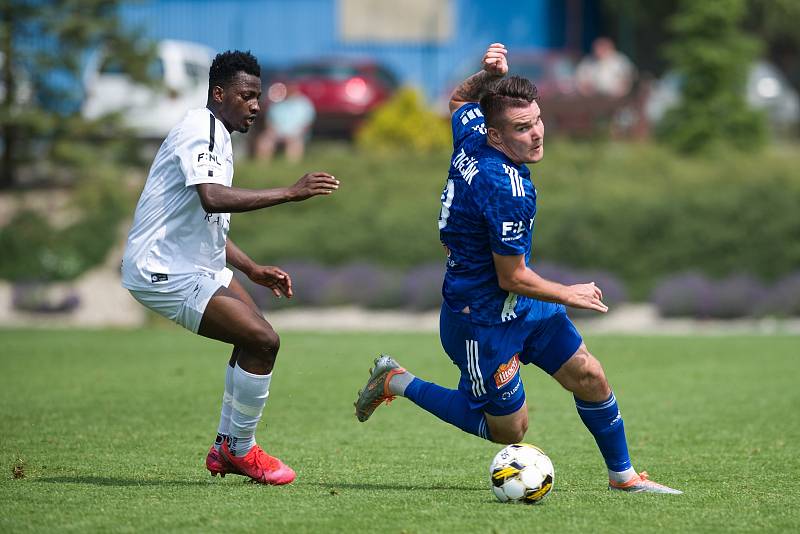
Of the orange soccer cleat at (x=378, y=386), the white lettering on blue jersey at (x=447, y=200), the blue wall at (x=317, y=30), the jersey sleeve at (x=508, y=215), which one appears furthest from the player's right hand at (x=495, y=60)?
the blue wall at (x=317, y=30)

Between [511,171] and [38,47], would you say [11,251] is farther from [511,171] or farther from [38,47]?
[511,171]

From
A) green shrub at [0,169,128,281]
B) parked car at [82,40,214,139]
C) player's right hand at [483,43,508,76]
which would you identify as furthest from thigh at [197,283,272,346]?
parked car at [82,40,214,139]

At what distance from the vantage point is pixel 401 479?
285 inches

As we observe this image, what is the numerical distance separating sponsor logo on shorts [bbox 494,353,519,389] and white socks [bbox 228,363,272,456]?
1326 mm

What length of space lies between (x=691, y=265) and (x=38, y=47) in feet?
44.7

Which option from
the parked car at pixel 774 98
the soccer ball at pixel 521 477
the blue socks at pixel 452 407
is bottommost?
the parked car at pixel 774 98

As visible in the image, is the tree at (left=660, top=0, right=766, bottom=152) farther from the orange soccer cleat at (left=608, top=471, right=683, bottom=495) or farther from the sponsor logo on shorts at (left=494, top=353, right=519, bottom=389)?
the sponsor logo on shorts at (left=494, top=353, right=519, bottom=389)

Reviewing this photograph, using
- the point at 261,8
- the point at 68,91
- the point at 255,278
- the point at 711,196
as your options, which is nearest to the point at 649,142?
the point at 711,196

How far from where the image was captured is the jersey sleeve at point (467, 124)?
22.3ft

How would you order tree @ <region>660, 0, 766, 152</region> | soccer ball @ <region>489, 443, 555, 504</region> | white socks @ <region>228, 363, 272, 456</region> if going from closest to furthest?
soccer ball @ <region>489, 443, 555, 504</region>
white socks @ <region>228, 363, 272, 456</region>
tree @ <region>660, 0, 766, 152</region>

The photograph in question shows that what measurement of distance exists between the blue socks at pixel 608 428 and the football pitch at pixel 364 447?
20 centimetres

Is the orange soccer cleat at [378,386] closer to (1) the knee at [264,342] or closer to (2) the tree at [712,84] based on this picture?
(1) the knee at [264,342]

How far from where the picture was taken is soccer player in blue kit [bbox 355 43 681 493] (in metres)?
6.31

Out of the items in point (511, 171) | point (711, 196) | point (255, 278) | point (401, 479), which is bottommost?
point (711, 196)
